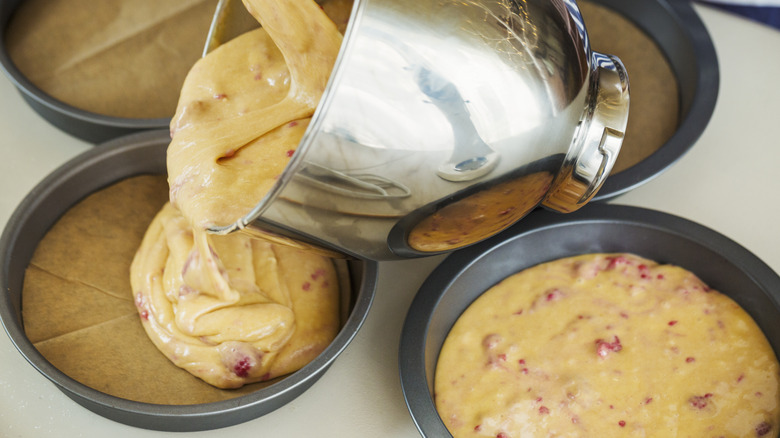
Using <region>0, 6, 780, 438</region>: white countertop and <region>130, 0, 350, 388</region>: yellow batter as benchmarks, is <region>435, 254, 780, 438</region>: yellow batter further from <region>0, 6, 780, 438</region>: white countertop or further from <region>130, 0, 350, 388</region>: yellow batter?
<region>130, 0, 350, 388</region>: yellow batter

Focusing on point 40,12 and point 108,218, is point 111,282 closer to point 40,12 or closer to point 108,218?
point 108,218

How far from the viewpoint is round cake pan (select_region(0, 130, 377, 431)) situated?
1.00 meters

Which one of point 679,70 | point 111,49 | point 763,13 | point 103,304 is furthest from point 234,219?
point 763,13

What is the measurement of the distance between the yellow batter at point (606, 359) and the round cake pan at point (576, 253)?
A: 18 mm

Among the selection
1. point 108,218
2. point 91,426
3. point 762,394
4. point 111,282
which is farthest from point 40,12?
point 762,394

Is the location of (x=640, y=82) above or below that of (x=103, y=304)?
above

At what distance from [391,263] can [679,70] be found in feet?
2.24

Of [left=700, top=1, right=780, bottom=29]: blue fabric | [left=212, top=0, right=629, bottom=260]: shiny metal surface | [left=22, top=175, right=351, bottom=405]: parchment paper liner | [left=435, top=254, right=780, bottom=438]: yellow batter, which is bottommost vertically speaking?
[left=22, top=175, right=351, bottom=405]: parchment paper liner

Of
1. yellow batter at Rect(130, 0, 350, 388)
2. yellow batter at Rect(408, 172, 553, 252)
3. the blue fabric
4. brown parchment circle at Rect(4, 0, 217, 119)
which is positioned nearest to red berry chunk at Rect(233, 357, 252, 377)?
yellow batter at Rect(130, 0, 350, 388)

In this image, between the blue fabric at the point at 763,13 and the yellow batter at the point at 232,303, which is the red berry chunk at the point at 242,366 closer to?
the yellow batter at the point at 232,303

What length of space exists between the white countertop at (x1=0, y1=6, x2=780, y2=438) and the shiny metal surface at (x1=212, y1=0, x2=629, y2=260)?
0.31m

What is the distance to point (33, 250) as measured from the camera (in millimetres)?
1229

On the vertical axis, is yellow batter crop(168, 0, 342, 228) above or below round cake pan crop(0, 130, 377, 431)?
above

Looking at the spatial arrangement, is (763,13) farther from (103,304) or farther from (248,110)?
(103,304)
